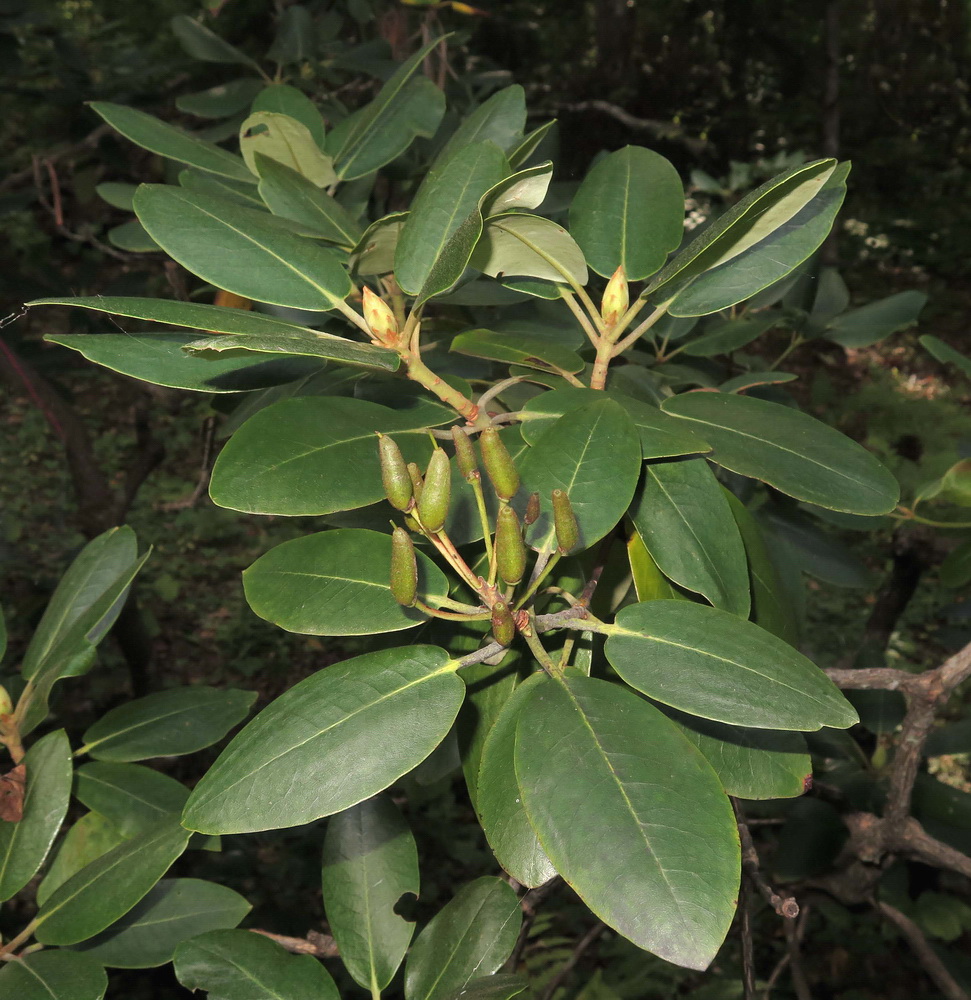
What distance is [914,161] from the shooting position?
6.89 meters

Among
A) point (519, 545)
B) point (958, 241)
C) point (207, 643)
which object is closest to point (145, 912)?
point (519, 545)

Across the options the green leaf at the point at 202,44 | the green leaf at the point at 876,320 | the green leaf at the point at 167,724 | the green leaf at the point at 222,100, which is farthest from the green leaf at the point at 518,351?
the green leaf at the point at 202,44

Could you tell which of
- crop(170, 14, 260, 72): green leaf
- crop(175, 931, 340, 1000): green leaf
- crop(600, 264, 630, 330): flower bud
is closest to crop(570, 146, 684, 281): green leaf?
crop(600, 264, 630, 330): flower bud

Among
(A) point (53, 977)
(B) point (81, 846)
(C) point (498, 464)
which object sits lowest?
(B) point (81, 846)

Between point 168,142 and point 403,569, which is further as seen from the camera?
point 168,142

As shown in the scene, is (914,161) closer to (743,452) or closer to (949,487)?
(949,487)

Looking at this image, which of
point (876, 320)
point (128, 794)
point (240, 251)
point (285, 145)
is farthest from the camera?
point (876, 320)

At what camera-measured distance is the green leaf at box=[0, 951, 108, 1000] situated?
2.30 feet

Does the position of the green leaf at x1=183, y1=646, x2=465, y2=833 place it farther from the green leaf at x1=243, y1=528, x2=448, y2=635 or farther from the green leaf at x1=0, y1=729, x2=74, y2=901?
the green leaf at x1=0, y1=729, x2=74, y2=901

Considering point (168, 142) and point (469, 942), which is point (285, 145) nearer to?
point (168, 142)

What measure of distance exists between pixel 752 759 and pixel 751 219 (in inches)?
14.9

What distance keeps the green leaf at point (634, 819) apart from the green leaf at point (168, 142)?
72 cm

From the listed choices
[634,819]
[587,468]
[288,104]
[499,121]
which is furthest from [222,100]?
[634,819]

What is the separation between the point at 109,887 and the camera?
2.48 ft
